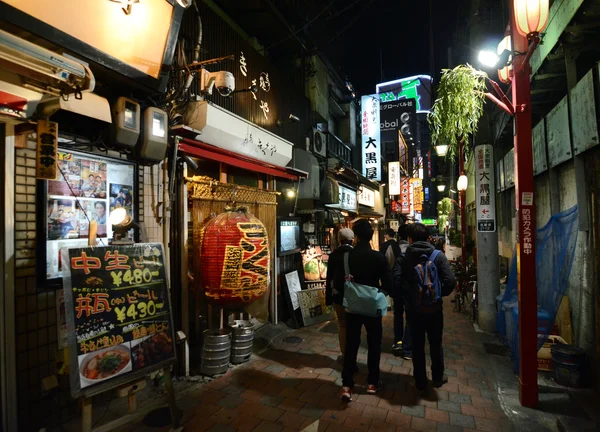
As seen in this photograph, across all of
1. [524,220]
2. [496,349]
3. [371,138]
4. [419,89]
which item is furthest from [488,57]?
[419,89]

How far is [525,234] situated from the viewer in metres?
5.20

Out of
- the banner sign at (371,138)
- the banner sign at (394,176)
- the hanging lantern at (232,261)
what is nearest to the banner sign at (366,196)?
the banner sign at (371,138)

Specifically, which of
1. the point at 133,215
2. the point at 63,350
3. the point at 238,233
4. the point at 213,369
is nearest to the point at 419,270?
the point at 238,233

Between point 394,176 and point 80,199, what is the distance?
21.5 meters

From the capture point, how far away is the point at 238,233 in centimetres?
556

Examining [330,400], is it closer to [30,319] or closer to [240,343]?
[240,343]

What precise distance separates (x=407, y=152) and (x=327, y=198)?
22.3 meters

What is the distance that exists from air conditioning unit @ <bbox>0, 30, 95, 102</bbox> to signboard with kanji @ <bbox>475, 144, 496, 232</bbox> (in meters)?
8.99

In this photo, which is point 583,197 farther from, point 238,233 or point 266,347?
point 266,347

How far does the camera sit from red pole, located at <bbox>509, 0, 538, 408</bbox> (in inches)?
198

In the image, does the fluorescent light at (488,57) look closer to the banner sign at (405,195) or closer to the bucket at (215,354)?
the bucket at (215,354)

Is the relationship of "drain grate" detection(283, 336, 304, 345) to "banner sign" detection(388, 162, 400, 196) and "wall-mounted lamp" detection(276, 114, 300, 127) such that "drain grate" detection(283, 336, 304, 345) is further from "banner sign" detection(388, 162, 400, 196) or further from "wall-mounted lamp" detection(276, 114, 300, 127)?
"banner sign" detection(388, 162, 400, 196)

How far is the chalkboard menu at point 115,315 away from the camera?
3.49 meters

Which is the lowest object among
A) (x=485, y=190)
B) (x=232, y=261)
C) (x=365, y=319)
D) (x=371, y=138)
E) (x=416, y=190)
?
(x=365, y=319)
